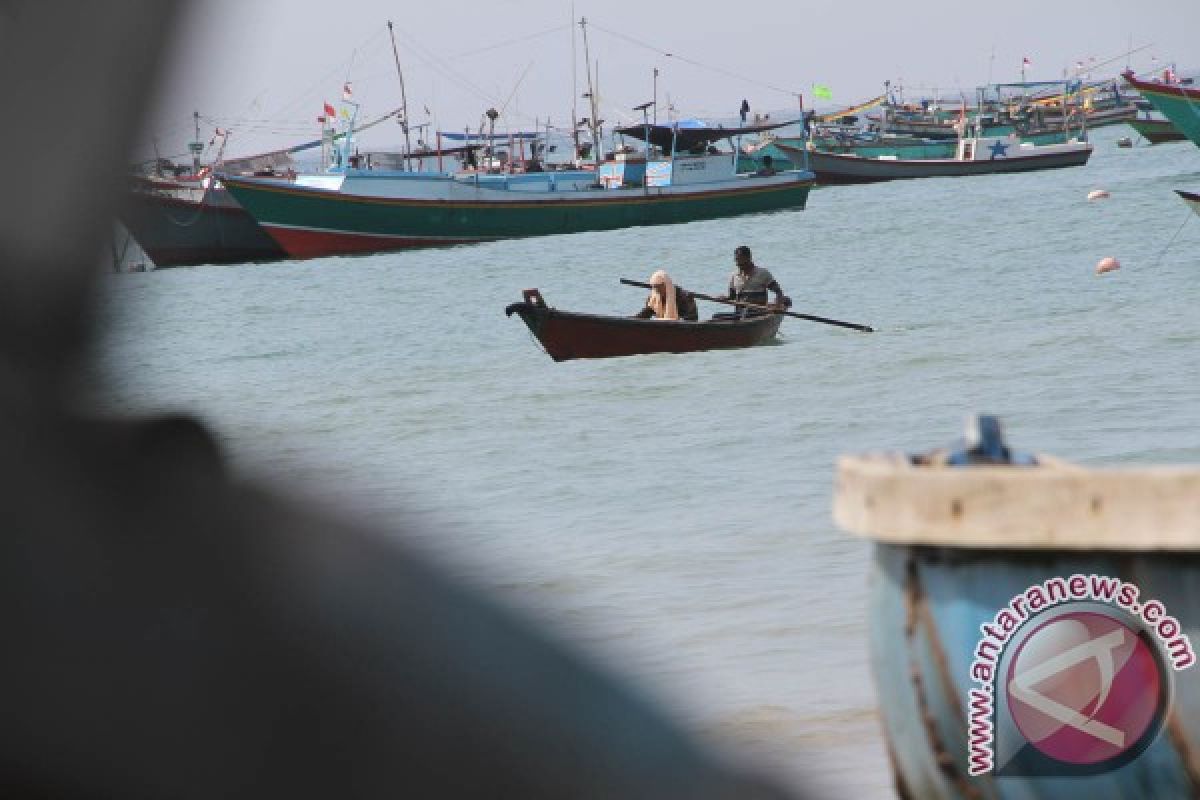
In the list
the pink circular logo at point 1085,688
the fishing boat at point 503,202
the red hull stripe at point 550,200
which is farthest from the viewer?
the fishing boat at point 503,202

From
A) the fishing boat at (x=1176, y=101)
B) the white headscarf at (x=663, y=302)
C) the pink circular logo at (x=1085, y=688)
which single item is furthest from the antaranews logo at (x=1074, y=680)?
the fishing boat at (x=1176, y=101)

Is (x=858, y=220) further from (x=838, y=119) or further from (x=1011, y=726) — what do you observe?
(x=838, y=119)

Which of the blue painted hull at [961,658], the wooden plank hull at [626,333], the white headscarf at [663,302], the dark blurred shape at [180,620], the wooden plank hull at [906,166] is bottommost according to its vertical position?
the wooden plank hull at [906,166]

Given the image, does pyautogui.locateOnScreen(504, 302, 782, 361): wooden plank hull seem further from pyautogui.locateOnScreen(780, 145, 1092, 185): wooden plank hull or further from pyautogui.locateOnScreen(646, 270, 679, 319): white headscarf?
pyautogui.locateOnScreen(780, 145, 1092, 185): wooden plank hull

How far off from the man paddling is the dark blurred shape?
18.7 meters

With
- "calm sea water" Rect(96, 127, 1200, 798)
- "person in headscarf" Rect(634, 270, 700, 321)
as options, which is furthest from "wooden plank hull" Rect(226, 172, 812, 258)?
"person in headscarf" Rect(634, 270, 700, 321)

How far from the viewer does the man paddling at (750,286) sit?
19.4 m

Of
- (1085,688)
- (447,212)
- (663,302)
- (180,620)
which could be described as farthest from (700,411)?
(447,212)

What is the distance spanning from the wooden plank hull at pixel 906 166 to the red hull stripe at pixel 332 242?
32.0 m

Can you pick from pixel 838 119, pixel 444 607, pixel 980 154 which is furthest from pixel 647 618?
pixel 838 119

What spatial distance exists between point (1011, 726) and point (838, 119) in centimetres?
11307

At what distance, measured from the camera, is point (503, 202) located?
2117 inches

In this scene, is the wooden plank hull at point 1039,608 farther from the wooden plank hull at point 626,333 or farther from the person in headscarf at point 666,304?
the person in headscarf at point 666,304

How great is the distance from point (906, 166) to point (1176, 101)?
27357 mm
